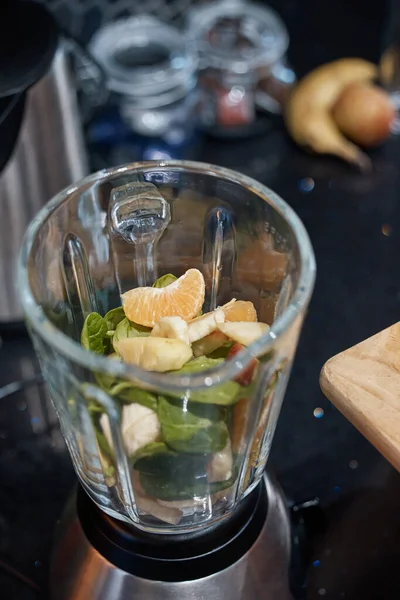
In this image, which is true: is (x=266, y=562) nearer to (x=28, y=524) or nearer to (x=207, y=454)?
(x=207, y=454)

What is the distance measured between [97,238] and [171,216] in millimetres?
47

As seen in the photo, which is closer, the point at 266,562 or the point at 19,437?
the point at 266,562

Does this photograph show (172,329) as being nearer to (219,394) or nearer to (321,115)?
(219,394)

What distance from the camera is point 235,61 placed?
85 centimetres

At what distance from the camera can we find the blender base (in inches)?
16.2

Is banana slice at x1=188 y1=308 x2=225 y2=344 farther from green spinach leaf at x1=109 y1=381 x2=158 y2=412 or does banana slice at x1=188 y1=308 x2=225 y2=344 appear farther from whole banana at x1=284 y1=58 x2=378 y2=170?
whole banana at x1=284 y1=58 x2=378 y2=170

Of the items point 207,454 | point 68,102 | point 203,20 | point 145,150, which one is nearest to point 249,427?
point 207,454

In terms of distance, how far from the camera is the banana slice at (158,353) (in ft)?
1.18

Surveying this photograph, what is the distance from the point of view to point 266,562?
433 millimetres

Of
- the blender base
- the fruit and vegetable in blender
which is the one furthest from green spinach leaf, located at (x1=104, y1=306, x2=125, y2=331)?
the blender base

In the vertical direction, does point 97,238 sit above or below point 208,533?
above

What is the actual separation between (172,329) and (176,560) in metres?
0.13

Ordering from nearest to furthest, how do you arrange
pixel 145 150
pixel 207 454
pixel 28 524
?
pixel 207 454, pixel 28 524, pixel 145 150

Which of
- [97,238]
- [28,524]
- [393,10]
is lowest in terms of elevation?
[28,524]
